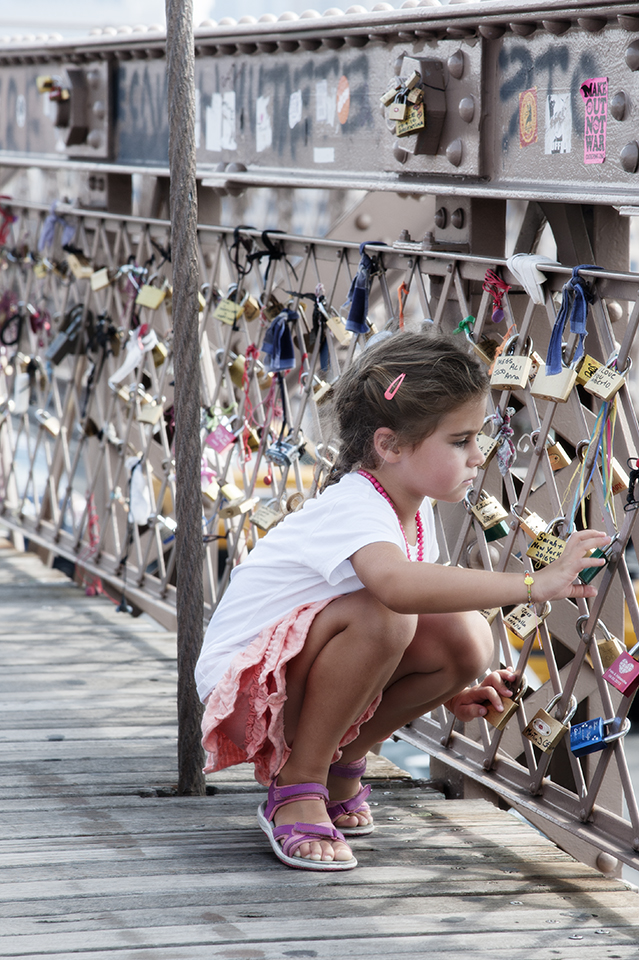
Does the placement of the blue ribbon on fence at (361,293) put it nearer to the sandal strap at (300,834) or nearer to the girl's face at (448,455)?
the girl's face at (448,455)

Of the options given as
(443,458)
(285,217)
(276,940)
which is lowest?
(276,940)

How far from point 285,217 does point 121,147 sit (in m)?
A: 7.67

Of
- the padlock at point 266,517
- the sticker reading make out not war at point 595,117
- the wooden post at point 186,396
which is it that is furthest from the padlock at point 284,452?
the sticker reading make out not war at point 595,117

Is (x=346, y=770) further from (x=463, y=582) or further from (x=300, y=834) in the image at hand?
(x=463, y=582)

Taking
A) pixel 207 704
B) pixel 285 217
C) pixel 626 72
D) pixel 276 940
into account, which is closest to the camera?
pixel 276 940

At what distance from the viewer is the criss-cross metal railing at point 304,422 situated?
2.19 metres

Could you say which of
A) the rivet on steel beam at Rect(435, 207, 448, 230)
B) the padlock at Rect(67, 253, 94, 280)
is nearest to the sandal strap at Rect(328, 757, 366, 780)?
the rivet on steel beam at Rect(435, 207, 448, 230)

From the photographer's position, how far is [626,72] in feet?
6.73

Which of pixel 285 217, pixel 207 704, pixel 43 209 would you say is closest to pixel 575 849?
pixel 207 704

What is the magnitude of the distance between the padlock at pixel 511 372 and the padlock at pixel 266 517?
1.00 meters

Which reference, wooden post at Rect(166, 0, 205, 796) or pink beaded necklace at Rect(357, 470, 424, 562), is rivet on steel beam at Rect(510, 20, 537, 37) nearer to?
wooden post at Rect(166, 0, 205, 796)

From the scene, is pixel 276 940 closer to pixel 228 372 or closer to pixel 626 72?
pixel 626 72

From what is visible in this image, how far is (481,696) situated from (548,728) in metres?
0.15

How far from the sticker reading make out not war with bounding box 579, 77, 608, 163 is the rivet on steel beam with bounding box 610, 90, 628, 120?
0.04 meters
